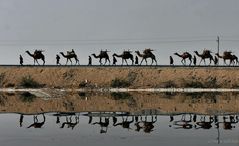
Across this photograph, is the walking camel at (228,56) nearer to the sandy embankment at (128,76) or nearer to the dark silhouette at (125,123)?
the sandy embankment at (128,76)

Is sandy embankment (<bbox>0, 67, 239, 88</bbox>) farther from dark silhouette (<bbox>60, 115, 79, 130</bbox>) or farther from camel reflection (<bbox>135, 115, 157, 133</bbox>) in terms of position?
dark silhouette (<bbox>60, 115, 79, 130</bbox>)

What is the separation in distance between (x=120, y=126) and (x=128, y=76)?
161ft

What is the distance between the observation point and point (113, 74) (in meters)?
79.9

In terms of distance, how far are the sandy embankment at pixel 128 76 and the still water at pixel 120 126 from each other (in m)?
31.6

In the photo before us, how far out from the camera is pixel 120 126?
30547 mm

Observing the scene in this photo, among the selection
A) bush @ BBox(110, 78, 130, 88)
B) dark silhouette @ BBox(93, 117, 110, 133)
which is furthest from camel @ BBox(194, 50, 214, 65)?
dark silhouette @ BBox(93, 117, 110, 133)

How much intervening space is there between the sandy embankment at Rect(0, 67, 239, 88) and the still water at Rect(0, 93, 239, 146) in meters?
31.6

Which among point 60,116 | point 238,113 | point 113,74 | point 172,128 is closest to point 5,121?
point 60,116

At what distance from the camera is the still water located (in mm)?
24625

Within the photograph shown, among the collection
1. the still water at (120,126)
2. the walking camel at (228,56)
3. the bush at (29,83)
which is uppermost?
the walking camel at (228,56)

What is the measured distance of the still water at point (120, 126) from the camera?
2462 centimetres

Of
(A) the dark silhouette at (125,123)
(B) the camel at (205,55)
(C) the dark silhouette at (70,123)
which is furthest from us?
(B) the camel at (205,55)

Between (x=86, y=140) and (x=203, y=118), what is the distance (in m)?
11.3

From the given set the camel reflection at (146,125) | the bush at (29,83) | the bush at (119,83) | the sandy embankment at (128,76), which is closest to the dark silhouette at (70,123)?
the camel reflection at (146,125)
